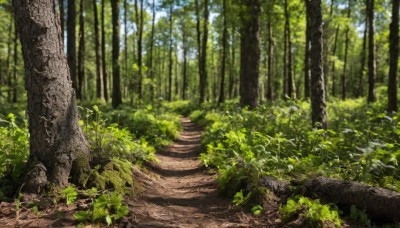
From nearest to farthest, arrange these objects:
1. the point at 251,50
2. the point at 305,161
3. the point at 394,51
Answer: the point at 305,161 → the point at 394,51 → the point at 251,50

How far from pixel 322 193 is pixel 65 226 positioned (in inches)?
136

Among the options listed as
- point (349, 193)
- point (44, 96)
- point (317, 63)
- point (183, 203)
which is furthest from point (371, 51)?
point (44, 96)

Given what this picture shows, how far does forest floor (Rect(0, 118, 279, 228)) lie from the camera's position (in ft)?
13.5

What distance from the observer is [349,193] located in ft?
14.5

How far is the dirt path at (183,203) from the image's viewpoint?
15.0 feet

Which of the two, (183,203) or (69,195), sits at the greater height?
(69,195)

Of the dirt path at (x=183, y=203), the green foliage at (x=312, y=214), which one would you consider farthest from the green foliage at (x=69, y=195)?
the green foliage at (x=312, y=214)

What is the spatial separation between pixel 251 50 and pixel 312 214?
11907mm

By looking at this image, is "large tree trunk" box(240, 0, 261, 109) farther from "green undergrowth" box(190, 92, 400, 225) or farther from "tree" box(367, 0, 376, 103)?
"tree" box(367, 0, 376, 103)

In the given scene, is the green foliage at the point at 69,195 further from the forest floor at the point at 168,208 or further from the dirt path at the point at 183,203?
the dirt path at the point at 183,203

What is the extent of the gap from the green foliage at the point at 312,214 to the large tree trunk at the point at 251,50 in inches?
437

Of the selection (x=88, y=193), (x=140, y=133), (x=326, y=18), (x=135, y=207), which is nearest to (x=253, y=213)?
(x=135, y=207)

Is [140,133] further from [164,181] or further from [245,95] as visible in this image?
[245,95]

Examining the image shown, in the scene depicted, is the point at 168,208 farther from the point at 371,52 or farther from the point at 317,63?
the point at 371,52
